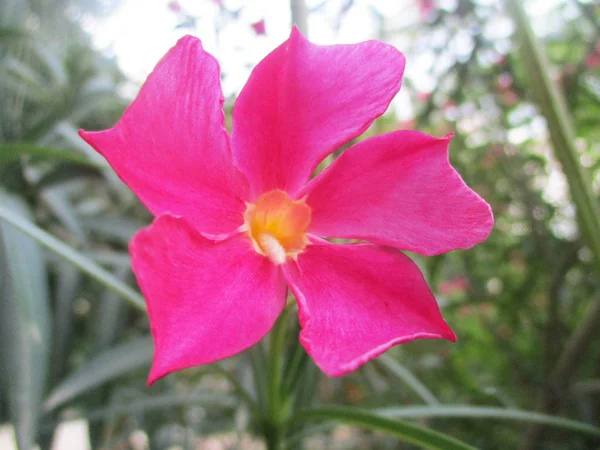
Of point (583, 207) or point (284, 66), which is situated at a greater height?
point (284, 66)

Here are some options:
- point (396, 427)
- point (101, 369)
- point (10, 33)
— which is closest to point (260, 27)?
point (10, 33)

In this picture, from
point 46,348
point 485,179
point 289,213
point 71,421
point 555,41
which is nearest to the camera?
point 289,213

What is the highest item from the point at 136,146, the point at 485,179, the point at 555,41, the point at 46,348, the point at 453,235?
the point at 136,146

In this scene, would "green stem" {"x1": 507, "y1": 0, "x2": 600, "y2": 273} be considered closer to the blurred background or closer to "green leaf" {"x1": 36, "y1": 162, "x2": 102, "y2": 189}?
the blurred background

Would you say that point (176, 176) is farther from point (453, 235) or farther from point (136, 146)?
Result: point (453, 235)

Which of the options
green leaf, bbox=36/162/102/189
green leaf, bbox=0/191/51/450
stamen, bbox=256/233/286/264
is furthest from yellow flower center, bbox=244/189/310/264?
green leaf, bbox=36/162/102/189

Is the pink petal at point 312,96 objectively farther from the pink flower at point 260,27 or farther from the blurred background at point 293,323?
the pink flower at point 260,27

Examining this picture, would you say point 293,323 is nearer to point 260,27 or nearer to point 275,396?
point 275,396

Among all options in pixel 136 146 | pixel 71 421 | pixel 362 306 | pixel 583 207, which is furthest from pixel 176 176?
pixel 71 421
